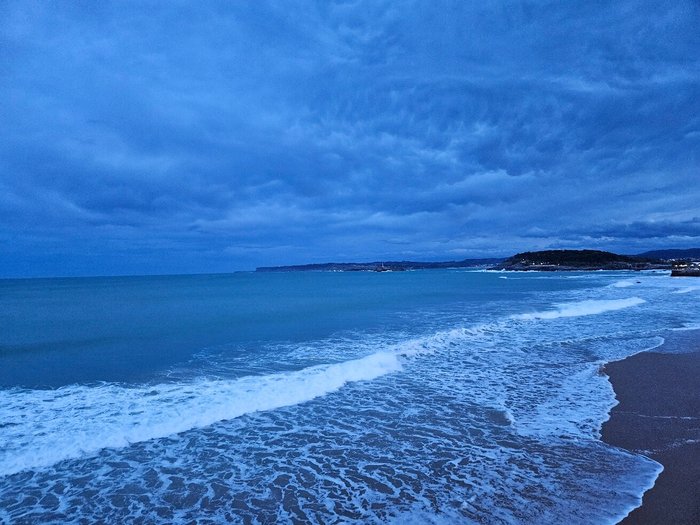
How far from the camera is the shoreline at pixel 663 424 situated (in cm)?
507

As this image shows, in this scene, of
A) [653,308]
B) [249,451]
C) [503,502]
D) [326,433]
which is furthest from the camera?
[653,308]

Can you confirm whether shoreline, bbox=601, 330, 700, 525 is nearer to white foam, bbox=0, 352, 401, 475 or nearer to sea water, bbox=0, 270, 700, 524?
sea water, bbox=0, 270, 700, 524

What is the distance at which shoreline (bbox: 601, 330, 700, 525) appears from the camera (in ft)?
16.6

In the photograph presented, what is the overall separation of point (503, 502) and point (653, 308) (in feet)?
94.8

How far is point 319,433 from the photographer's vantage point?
25.5ft

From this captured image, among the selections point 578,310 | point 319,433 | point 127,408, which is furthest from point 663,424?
point 578,310

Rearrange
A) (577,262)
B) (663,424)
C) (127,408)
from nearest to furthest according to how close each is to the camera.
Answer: (663,424), (127,408), (577,262)

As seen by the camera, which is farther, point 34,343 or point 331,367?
point 34,343

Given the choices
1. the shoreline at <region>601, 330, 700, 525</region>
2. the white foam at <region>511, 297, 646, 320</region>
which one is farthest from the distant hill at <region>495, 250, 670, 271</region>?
the shoreline at <region>601, 330, 700, 525</region>

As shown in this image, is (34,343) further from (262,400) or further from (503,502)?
(503,502)

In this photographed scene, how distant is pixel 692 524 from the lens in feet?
15.1

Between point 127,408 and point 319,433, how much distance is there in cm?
483

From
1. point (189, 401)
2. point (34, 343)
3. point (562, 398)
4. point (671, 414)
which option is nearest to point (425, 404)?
point (562, 398)

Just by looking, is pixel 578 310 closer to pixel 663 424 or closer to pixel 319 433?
pixel 663 424
